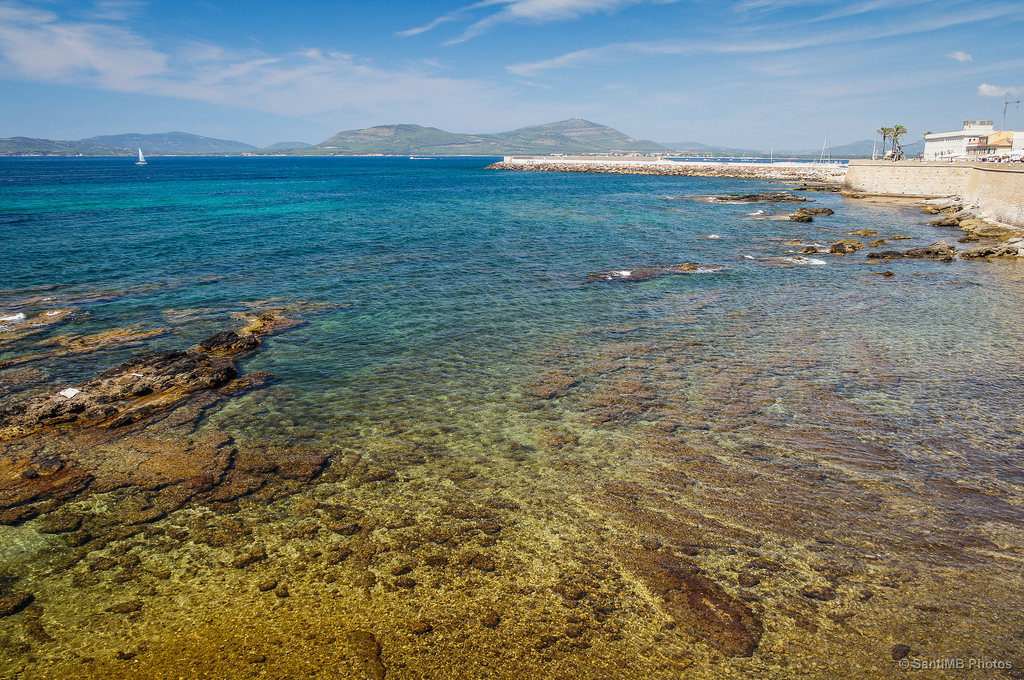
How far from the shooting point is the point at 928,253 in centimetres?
2825

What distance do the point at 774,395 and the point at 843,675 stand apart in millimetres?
7403

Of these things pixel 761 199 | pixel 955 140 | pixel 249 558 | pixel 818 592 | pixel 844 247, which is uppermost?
pixel 955 140

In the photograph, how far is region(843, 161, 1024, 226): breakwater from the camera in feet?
112

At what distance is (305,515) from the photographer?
790 cm

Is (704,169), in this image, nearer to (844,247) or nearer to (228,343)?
(844,247)

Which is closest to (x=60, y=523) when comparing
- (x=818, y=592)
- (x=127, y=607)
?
(x=127, y=607)

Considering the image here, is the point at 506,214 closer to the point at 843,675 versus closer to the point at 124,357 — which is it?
the point at 124,357

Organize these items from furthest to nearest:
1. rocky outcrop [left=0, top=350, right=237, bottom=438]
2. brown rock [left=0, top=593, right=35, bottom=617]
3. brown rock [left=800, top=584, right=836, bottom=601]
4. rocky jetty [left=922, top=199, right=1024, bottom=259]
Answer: rocky jetty [left=922, top=199, right=1024, bottom=259], rocky outcrop [left=0, top=350, right=237, bottom=438], brown rock [left=800, top=584, right=836, bottom=601], brown rock [left=0, top=593, right=35, bottom=617]

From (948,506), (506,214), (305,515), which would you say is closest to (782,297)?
(948,506)

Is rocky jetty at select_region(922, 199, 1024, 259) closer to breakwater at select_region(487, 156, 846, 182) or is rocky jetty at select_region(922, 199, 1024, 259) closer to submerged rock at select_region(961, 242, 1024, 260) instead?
submerged rock at select_region(961, 242, 1024, 260)

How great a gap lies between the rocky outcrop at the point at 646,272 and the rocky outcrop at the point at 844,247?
8.41 metres

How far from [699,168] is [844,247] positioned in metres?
94.0

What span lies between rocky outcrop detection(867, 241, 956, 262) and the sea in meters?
7.74

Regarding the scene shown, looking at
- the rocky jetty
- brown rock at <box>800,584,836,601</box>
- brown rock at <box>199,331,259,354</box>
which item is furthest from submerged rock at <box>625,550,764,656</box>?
the rocky jetty
